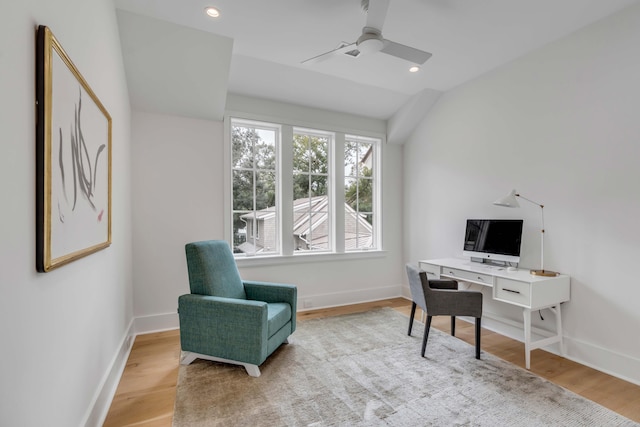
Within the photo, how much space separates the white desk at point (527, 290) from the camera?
245cm

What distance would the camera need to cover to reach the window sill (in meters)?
3.57

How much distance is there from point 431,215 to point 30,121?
3.92m

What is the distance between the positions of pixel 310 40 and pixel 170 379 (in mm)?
2992

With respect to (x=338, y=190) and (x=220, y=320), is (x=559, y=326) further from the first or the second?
(x=220, y=320)

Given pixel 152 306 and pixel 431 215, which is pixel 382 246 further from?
pixel 152 306

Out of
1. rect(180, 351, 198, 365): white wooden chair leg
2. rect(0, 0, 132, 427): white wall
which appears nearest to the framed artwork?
rect(0, 0, 132, 427): white wall

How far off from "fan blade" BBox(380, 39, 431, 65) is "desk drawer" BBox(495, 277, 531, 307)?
1949mm

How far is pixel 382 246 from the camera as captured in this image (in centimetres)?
446

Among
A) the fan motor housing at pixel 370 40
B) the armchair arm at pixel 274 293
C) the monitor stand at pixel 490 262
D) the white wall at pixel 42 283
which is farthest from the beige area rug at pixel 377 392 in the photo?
the fan motor housing at pixel 370 40

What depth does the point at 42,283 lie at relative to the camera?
1.15 m

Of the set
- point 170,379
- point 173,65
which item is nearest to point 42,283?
point 170,379

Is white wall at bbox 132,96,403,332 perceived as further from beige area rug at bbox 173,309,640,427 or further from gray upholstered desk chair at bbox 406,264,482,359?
gray upholstered desk chair at bbox 406,264,482,359

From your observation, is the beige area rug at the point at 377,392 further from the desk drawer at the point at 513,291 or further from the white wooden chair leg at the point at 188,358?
the desk drawer at the point at 513,291

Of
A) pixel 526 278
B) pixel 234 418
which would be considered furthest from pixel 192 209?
pixel 526 278
